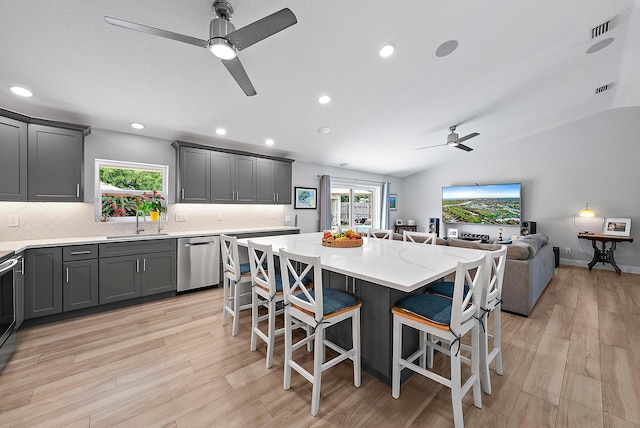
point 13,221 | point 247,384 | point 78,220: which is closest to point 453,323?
point 247,384

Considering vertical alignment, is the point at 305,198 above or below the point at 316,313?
above

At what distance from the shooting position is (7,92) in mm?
2531

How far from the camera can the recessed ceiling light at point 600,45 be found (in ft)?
9.84

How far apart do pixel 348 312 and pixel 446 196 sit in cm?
683

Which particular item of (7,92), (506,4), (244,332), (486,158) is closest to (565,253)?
(486,158)

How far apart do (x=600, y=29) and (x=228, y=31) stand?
12.8ft

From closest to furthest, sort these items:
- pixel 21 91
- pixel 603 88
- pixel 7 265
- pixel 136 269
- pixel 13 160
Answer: pixel 7 265, pixel 21 91, pixel 13 160, pixel 136 269, pixel 603 88

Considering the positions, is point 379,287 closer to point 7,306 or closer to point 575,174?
point 7,306

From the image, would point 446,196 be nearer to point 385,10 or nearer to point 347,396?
point 385,10

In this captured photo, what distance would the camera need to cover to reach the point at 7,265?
2178 mm

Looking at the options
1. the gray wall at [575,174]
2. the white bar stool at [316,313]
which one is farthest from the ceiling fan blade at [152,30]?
the gray wall at [575,174]

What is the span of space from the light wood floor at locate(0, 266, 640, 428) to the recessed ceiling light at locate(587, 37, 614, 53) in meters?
3.24

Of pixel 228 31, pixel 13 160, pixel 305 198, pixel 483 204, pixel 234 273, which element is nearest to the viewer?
pixel 228 31

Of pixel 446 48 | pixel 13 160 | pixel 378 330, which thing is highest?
pixel 446 48
